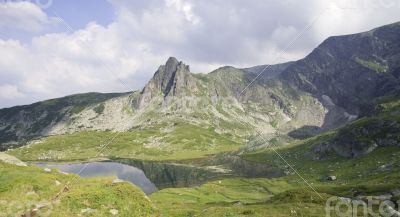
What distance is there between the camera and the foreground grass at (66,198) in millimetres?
35469

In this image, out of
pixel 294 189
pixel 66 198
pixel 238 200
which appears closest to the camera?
pixel 66 198

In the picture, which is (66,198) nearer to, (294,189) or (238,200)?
(294,189)

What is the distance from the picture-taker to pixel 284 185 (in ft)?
564

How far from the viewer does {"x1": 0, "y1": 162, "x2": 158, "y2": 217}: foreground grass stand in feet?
116

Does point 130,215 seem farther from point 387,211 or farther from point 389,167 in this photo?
point 389,167

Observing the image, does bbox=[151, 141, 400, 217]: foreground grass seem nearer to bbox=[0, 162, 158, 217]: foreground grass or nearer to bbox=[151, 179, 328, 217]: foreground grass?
bbox=[151, 179, 328, 217]: foreground grass

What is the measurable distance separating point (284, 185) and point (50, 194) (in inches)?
5725

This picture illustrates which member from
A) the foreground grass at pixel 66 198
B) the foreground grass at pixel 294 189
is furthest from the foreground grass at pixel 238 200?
the foreground grass at pixel 66 198

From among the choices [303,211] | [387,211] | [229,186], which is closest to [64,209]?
[303,211]

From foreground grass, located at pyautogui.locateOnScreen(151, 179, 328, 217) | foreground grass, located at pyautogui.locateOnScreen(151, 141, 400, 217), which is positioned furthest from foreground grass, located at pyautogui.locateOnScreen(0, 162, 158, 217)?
foreground grass, located at pyautogui.locateOnScreen(151, 141, 400, 217)

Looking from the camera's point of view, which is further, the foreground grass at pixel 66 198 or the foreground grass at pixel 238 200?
the foreground grass at pixel 238 200

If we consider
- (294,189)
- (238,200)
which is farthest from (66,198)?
(238,200)

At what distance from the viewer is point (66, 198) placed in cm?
3738

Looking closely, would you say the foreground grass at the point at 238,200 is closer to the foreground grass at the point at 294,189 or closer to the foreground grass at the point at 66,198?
the foreground grass at the point at 294,189
